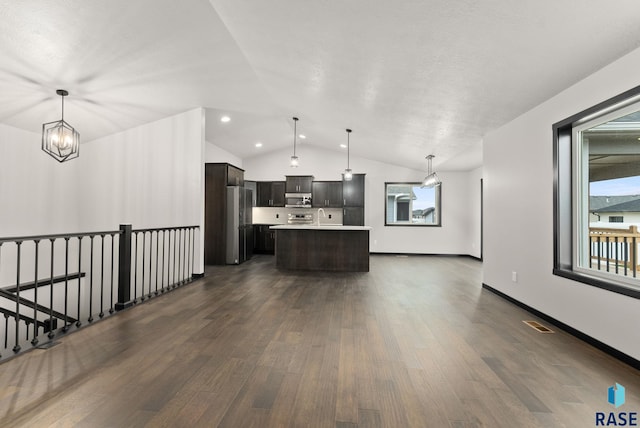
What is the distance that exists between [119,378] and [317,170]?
7.38m

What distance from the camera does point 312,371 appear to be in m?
2.13

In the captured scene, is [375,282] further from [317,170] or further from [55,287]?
[55,287]

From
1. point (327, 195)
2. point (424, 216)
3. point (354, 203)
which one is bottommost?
point (424, 216)

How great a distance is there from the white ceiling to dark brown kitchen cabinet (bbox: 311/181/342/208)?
3243 millimetres

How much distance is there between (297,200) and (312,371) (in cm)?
683

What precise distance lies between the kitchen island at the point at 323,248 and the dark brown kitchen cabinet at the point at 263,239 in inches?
94.6

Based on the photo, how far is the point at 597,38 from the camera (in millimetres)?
2148

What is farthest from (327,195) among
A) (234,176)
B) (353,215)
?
(234,176)

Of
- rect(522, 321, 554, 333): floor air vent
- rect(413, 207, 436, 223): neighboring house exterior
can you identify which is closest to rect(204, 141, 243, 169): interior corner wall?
rect(413, 207, 436, 223): neighboring house exterior

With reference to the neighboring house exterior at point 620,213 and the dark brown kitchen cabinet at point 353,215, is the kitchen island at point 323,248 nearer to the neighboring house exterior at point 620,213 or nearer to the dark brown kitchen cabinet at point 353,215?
the dark brown kitchen cabinet at point 353,215

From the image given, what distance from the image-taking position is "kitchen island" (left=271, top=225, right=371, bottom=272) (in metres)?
6.14

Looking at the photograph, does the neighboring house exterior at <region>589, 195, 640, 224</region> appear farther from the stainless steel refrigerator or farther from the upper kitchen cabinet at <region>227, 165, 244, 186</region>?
the upper kitchen cabinet at <region>227, 165, 244, 186</region>

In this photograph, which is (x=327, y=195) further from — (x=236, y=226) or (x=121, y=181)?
(x=121, y=181)

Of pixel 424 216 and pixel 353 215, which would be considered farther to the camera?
pixel 424 216
